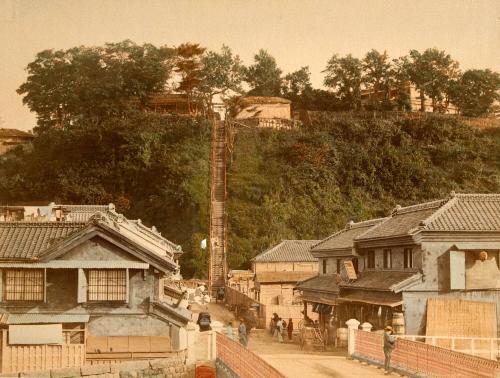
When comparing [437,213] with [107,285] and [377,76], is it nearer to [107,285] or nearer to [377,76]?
[107,285]

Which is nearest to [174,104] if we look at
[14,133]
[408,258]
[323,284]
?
[14,133]

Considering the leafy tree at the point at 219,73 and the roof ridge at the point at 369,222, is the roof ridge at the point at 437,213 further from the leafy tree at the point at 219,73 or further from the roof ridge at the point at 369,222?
the leafy tree at the point at 219,73

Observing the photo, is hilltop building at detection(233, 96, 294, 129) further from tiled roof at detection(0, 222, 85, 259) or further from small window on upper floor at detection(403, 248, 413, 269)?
tiled roof at detection(0, 222, 85, 259)

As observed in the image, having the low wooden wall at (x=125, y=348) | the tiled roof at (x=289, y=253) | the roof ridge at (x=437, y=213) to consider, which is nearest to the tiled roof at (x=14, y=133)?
the tiled roof at (x=289, y=253)

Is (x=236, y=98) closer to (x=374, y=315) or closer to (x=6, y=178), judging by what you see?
(x=6, y=178)

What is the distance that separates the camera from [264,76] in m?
91.2

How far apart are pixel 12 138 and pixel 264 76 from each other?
29.1 meters

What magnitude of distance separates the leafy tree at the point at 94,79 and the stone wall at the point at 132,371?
51088 mm

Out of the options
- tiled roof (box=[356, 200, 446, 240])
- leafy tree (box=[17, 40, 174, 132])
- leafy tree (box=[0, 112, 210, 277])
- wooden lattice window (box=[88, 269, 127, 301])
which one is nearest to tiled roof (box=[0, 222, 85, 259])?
wooden lattice window (box=[88, 269, 127, 301])

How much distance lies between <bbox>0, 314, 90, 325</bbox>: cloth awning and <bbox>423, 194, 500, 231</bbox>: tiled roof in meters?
14.8

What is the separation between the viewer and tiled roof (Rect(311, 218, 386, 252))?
44344mm

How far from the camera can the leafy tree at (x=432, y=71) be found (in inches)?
3191

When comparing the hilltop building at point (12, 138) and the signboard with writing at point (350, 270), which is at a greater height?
the hilltop building at point (12, 138)

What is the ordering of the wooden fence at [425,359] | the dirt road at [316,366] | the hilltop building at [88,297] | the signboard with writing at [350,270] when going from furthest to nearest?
the signboard with writing at [350,270] → the hilltop building at [88,297] → the dirt road at [316,366] → the wooden fence at [425,359]
